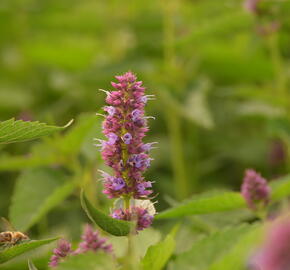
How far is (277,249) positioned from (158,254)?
428mm

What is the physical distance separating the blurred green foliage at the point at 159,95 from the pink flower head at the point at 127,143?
2.45 ft

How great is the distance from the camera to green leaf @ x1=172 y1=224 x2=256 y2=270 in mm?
917

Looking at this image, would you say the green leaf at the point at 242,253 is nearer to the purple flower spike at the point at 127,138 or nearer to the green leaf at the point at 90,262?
the green leaf at the point at 90,262

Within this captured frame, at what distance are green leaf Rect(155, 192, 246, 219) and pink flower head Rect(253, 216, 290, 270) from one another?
25.4 inches

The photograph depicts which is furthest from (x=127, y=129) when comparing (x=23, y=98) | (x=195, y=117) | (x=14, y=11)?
(x=14, y=11)

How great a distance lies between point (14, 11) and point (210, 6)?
1451mm

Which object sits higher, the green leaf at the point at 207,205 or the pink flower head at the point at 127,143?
the pink flower head at the point at 127,143

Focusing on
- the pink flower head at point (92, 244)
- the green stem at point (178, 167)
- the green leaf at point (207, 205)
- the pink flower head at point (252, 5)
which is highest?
the pink flower head at point (252, 5)

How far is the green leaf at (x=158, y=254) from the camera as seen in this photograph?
1.04m

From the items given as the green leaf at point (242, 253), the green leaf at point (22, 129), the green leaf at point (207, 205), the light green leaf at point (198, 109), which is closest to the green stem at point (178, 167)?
the light green leaf at point (198, 109)

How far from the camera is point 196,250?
3.11 ft

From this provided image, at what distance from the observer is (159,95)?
3.45 meters

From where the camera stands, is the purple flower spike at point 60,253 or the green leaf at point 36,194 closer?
the purple flower spike at point 60,253

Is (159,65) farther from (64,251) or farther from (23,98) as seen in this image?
(64,251)
